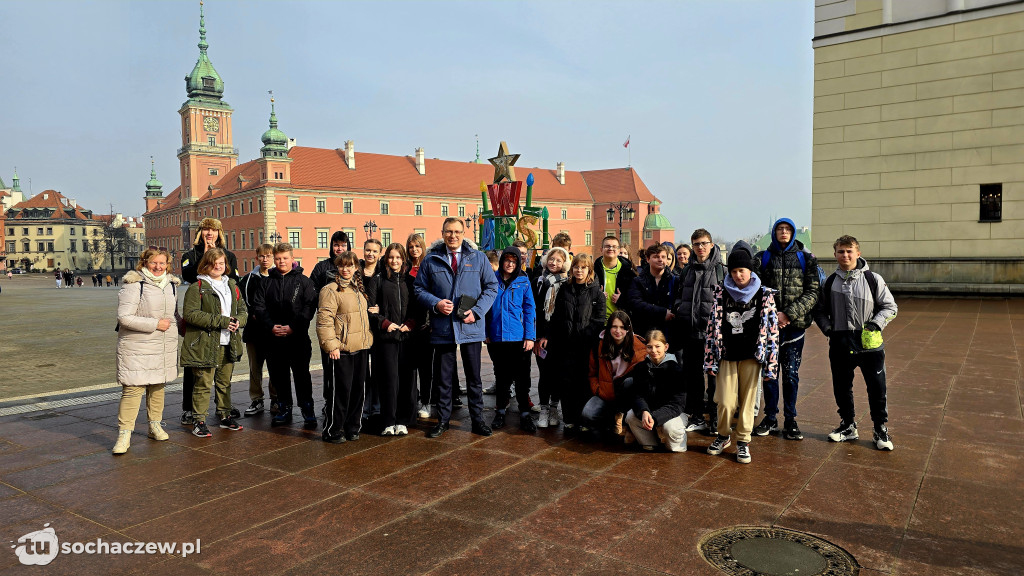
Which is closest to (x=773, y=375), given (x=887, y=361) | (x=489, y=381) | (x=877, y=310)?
(x=877, y=310)

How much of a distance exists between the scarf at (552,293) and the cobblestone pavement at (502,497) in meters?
1.14

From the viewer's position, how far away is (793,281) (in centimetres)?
554

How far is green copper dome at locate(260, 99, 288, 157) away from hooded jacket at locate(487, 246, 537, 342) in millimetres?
71374

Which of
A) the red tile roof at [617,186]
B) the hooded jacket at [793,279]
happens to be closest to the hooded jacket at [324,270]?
the hooded jacket at [793,279]

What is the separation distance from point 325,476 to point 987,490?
14.9ft

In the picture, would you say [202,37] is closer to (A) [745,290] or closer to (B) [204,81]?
(B) [204,81]

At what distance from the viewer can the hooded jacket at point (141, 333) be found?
5344mm

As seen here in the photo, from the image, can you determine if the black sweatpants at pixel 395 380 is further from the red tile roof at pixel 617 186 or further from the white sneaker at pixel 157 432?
the red tile roof at pixel 617 186

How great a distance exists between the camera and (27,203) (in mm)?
115812

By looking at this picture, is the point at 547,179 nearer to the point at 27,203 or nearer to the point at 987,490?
the point at 987,490

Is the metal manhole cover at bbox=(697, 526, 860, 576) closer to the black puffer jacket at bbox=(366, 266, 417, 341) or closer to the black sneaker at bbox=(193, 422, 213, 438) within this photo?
the black puffer jacket at bbox=(366, 266, 417, 341)

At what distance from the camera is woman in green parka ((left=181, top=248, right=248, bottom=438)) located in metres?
5.80

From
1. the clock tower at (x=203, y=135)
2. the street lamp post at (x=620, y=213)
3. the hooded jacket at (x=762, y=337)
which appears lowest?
the hooded jacket at (x=762, y=337)

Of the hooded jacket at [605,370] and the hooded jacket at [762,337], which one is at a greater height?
the hooded jacket at [762,337]
